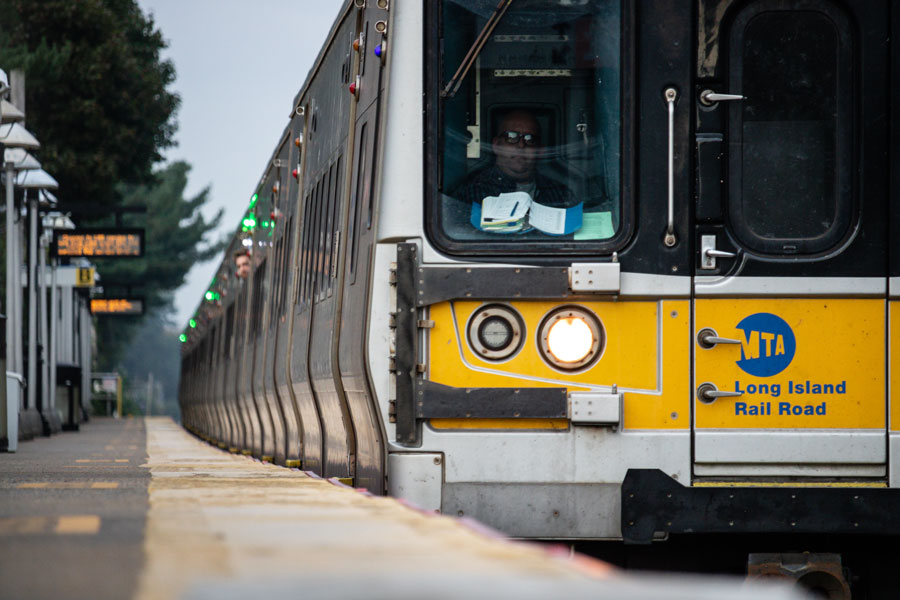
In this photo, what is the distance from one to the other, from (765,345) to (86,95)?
33851mm

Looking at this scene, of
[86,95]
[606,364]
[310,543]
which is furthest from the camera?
[86,95]

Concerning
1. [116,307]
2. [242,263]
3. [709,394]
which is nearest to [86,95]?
[116,307]

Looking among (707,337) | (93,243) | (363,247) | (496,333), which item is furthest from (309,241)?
(93,243)

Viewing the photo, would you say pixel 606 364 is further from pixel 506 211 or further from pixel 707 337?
pixel 506 211

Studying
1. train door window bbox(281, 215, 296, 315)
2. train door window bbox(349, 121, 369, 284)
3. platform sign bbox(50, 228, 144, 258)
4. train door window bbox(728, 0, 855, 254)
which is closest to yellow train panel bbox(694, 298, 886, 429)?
train door window bbox(728, 0, 855, 254)

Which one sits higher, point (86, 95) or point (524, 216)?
point (86, 95)

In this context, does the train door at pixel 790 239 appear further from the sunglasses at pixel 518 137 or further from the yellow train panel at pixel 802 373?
the sunglasses at pixel 518 137

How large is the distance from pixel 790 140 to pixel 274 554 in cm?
359

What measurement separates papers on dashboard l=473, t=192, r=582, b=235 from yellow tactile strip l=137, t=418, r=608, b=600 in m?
1.32

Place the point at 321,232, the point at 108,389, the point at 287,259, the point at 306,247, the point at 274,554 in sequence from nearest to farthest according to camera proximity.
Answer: the point at 274,554, the point at 321,232, the point at 306,247, the point at 287,259, the point at 108,389

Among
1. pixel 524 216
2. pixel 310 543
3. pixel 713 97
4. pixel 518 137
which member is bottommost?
pixel 310 543

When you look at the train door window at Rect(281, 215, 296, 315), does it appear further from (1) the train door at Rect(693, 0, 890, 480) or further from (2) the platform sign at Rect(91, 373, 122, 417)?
(2) the platform sign at Rect(91, 373, 122, 417)

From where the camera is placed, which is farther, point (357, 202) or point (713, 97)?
point (357, 202)

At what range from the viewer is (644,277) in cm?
586
